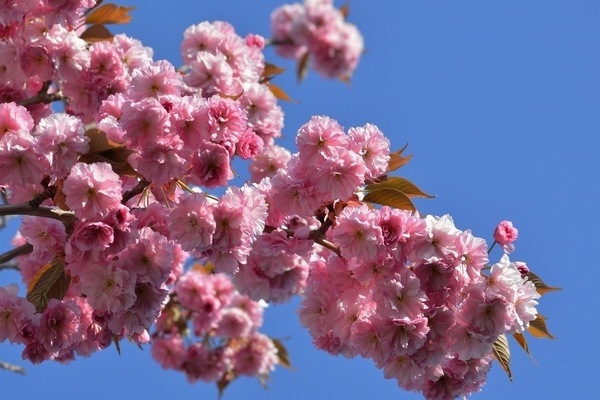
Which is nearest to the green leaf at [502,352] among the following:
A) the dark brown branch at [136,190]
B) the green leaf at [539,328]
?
the green leaf at [539,328]

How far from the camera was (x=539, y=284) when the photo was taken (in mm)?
2980

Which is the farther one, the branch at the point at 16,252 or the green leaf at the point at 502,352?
the branch at the point at 16,252

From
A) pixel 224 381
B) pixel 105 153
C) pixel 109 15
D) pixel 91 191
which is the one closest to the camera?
pixel 91 191

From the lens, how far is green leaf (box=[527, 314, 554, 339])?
3.03 metres

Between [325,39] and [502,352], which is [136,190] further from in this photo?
[325,39]

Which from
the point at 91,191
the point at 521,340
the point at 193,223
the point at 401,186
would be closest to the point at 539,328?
the point at 521,340

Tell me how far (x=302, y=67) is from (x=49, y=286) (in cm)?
485

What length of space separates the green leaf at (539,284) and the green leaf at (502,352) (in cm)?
21

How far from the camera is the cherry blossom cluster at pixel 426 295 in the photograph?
2738 mm

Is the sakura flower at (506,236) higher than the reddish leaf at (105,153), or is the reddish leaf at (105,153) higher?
the sakura flower at (506,236)

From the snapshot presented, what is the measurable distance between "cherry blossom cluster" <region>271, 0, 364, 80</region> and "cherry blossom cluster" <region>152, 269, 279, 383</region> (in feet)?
8.67

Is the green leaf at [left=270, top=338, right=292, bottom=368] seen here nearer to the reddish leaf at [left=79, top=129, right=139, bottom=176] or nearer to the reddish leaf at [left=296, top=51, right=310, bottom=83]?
the reddish leaf at [left=296, top=51, right=310, bottom=83]

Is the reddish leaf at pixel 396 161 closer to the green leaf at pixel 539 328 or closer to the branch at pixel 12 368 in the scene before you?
the green leaf at pixel 539 328

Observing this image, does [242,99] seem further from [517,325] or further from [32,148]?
[517,325]
